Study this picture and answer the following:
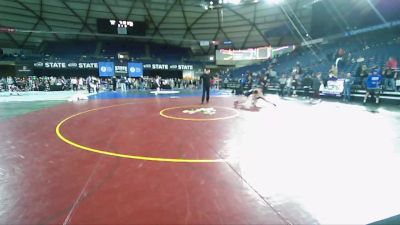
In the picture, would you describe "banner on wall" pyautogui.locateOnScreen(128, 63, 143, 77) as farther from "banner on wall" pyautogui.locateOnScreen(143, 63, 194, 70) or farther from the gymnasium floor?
the gymnasium floor

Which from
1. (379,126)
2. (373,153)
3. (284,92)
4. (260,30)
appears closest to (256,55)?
(260,30)

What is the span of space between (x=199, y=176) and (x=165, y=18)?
3404 centimetres

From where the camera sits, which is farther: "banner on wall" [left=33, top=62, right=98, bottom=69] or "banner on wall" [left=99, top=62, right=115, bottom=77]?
"banner on wall" [left=99, top=62, right=115, bottom=77]

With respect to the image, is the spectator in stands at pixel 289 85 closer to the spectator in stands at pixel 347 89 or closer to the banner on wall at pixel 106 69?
the spectator in stands at pixel 347 89

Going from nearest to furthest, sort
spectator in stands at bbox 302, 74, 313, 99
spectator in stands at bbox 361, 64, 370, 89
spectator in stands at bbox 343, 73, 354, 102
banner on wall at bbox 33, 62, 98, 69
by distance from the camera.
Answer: spectator in stands at bbox 343, 73, 354, 102 → spectator in stands at bbox 361, 64, 370, 89 → spectator in stands at bbox 302, 74, 313, 99 → banner on wall at bbox 33, 62, 98, 69

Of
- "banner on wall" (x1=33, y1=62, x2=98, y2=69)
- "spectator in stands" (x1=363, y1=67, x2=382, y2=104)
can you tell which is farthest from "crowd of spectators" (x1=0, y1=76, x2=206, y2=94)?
"spectator in stands" (x1=363, y1=67, x2=382, y2=104)

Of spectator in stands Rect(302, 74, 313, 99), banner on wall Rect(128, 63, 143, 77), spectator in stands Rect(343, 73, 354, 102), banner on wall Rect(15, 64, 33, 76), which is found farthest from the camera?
banner on wall Rect(128, 63, 143, 77)

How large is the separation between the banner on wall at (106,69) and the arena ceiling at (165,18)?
4958 mm

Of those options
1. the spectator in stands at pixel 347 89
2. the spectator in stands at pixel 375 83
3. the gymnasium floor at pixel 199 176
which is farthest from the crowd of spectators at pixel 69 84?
the spectator in stands at pixel 375 83

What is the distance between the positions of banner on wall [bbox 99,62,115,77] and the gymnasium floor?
26.5 meters

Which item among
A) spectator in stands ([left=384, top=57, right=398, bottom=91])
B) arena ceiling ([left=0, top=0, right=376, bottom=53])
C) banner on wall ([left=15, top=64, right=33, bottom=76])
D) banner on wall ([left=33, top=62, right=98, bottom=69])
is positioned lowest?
spectator in stands ([left=384, top=57, right=398, bottom=91])

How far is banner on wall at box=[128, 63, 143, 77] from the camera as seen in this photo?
32.5 m

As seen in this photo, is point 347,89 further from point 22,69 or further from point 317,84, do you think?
point 22,69

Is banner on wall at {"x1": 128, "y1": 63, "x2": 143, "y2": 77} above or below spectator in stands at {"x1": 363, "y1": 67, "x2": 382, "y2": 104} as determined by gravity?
above
